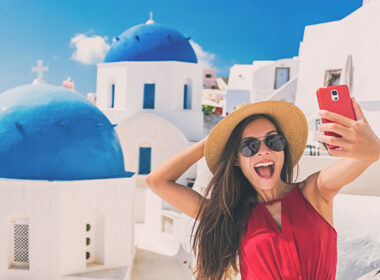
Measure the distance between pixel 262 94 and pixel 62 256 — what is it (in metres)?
16.6

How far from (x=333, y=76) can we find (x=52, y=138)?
971 cm

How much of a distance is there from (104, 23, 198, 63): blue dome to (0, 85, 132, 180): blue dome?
682 cm

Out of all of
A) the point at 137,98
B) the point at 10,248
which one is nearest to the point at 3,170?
the point at 10,248

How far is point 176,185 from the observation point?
220cm

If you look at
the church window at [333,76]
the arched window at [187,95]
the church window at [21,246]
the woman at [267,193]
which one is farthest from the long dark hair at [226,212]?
the arched window at [187,95]

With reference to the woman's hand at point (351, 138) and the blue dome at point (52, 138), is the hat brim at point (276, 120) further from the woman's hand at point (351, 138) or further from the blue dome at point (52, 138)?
the blue dome at point (52, 138)

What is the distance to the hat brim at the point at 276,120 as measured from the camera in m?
2.00

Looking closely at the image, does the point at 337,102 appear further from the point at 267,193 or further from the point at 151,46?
the point at 151,46

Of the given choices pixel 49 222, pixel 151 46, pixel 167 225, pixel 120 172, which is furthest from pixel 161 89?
pixel 49 222

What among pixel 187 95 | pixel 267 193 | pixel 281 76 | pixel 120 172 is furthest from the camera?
pixel 281 76

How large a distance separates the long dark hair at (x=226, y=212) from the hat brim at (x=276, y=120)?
0.04 m

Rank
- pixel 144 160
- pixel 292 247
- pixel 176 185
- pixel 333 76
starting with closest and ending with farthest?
1. pixel 292 247
2. pixel 176 185
3. pixel 333 76
4. pixel 144 160

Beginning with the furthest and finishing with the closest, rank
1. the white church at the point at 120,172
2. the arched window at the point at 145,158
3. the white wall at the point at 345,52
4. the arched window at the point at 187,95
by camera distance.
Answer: the arched window at the point at 187,95
the arched window at the point at 145,158
the white wall at the point at 345,52
the white church at the point at 120,172

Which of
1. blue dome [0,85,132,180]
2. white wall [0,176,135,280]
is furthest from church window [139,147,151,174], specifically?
white wall [0,176,135,280]
